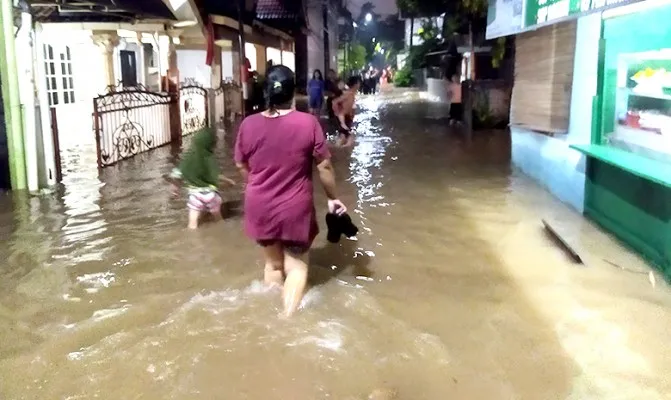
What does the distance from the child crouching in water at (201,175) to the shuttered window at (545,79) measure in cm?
457

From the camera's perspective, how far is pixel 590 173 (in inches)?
306

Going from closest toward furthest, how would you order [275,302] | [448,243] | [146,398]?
[146,398] < [275,302] < [448,243]

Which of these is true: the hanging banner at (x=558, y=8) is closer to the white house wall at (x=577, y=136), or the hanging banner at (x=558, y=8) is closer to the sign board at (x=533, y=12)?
the sign board at (x=533, y=12)

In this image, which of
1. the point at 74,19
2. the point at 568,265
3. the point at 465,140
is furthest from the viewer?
the point at 465,140

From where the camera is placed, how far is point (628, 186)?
6.63 metres

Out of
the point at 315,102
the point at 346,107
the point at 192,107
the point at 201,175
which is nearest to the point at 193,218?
the point at 201,175

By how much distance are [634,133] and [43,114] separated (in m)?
7.96

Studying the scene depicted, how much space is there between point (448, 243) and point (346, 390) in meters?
3.38

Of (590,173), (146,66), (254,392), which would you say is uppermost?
(146,66)

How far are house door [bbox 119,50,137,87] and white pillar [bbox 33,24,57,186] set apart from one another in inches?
535

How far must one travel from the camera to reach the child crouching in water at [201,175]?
699 cm

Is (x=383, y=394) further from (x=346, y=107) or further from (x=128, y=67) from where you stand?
(x=128, y=67)

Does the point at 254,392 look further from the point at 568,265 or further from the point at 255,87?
the point at 255,87

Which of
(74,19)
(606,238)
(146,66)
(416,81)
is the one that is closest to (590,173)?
(606,238)
